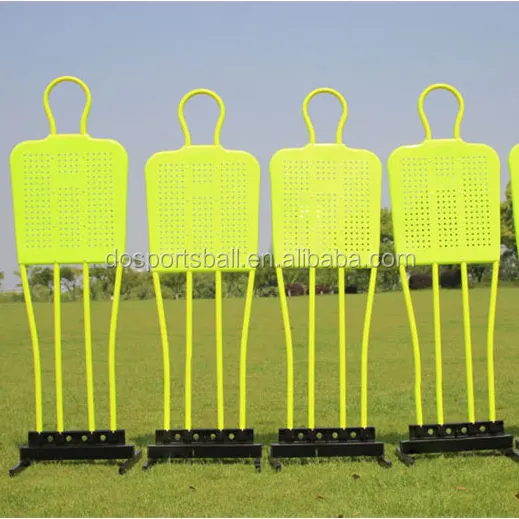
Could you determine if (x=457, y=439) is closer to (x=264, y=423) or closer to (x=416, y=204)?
(x=416, y=204)

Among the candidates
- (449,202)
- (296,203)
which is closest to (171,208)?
(296,203)

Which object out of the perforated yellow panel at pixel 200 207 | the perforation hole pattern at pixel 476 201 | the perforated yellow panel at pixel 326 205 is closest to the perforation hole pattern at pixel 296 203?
the perforated yellow panel at pixel 326 205

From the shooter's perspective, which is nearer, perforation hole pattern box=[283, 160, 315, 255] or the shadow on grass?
Result: perforation hole pattern box=[283, 160, 315, 255]

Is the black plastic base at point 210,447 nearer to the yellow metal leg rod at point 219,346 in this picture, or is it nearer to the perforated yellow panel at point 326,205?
the yellow metal leg rod at point 219,346

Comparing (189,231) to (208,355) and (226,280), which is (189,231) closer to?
(208,355)

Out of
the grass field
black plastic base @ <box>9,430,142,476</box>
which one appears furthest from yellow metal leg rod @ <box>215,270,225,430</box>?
black plastic base @ <box>9,430,142,476</box>

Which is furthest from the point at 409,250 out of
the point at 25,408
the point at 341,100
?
the point at 25,408

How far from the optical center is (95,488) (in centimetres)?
552

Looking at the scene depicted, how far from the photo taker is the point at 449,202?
20.2ft

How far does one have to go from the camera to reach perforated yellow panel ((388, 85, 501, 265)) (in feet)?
20.0

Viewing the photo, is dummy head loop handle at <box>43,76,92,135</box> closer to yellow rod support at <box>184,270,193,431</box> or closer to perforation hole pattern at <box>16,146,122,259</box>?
perforation hole pattern at <box>16,146,122,259</box>

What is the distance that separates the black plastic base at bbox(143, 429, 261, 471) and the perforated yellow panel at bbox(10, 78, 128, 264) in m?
1.35

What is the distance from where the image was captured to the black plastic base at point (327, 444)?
6055mm

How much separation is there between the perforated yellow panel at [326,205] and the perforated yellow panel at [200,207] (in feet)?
→ 0.63
